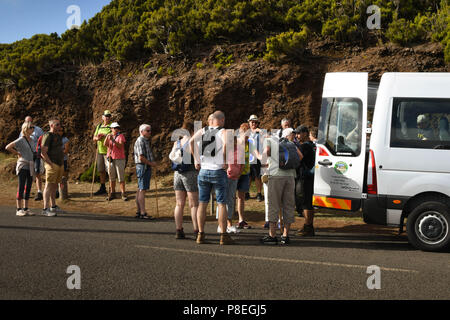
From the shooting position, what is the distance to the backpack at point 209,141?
23.3 feet

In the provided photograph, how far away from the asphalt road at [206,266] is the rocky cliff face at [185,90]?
795 centimetres

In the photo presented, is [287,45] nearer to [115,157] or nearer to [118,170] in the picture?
[115,157]

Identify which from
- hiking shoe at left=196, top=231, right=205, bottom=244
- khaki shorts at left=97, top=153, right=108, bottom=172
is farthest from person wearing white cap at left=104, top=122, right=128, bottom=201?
hiking shoe at left=196, top=231, right=205, bottom=244

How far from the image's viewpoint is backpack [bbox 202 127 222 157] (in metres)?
7.09

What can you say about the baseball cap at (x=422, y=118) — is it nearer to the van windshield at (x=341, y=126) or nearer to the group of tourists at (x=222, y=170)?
the van windshield at (x=341, y=126)

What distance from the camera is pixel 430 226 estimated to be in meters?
6.88

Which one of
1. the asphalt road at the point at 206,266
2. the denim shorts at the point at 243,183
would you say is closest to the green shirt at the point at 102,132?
the asphalt road at the point at 206,266

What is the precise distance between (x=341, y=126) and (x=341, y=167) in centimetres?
73

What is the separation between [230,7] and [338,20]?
176 inches

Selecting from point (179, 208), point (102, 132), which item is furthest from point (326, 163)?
point (102, 132)

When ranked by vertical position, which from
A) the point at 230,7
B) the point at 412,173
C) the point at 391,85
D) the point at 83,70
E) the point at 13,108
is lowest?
the point at 412,173

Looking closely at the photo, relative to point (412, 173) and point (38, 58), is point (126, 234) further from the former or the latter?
point (38, 58)

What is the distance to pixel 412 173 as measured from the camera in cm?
697

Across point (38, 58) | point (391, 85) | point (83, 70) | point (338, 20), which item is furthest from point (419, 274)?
point (38, 58)
